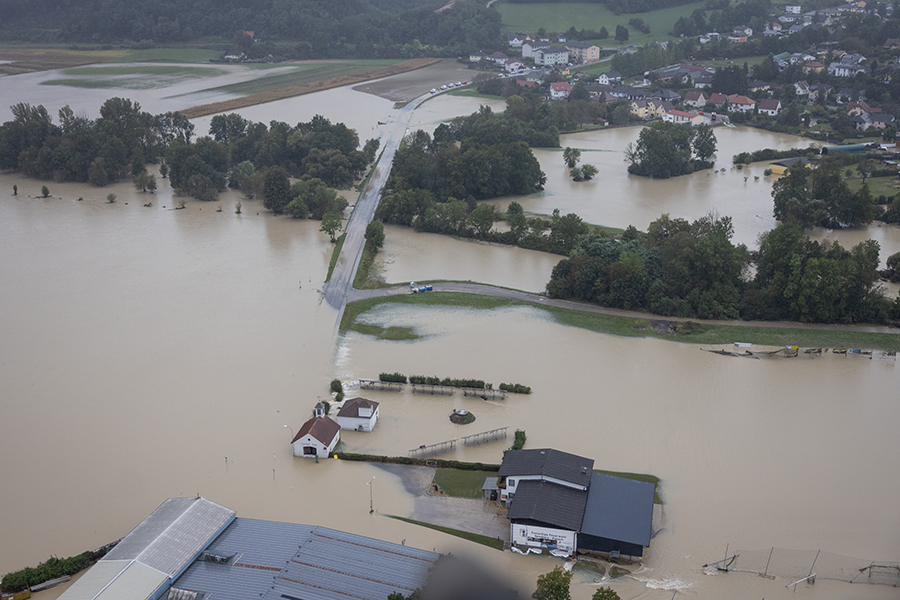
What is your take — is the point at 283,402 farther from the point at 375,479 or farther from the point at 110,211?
the point at 110,211

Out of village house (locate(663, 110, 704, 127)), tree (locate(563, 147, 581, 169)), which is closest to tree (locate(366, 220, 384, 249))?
tree (locate(563, 147, 581, 169))

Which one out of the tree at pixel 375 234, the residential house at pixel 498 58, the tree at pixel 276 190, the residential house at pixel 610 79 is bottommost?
the tree at pixel 375 234

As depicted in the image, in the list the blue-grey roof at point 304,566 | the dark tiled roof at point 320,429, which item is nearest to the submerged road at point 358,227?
the dark tiled roof at point 320,429

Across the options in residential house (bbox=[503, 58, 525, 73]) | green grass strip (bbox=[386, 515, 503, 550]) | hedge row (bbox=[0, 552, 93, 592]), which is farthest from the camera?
residential house (bbox=[503, 58, 525, 73])

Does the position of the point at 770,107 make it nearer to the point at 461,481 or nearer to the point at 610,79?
the point at 610,79

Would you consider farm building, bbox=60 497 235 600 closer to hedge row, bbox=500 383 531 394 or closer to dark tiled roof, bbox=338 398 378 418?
dark tiled roof, bbox=338 398 378 418

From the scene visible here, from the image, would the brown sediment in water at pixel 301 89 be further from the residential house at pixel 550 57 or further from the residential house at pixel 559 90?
the residential house at pixel 559 90

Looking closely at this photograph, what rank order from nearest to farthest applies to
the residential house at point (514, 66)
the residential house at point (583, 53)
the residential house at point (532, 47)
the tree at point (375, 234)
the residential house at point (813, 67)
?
the tree at point (375, 234), the residential house at point (813, 67), the residential house at point (514, 66), the residential house at point (583, 53), the residential house at point (532, 47)
